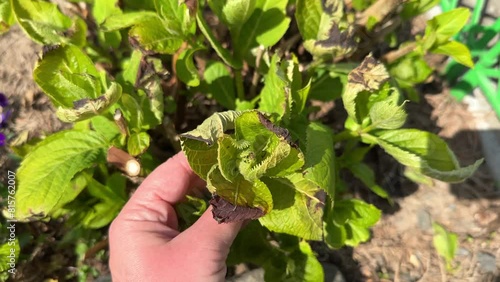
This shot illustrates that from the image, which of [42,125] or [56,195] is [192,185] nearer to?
[56,195]

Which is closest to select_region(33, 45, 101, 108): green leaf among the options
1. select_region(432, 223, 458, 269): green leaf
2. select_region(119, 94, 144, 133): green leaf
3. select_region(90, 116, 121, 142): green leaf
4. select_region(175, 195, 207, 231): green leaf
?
select_region(119, 94, 144, 133): green leaf

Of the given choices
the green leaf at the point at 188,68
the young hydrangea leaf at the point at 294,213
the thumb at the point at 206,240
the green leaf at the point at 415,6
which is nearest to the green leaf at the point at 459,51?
the green leaf at the point at 415,6

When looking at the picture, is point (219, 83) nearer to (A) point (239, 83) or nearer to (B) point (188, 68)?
(A) point (239, 83)

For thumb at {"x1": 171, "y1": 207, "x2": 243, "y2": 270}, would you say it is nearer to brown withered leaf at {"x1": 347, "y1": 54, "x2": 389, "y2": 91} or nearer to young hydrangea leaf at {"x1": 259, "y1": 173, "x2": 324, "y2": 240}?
young hydrangea leaf at {"x1": 259, "y1": 173, "x2": 324, "y2": 240}

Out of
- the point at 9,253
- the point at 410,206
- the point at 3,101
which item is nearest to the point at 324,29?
the point at 410,206

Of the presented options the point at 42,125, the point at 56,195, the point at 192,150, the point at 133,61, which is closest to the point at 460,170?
the point at 192,150

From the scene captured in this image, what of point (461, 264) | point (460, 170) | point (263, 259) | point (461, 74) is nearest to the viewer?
point (460, 170)
